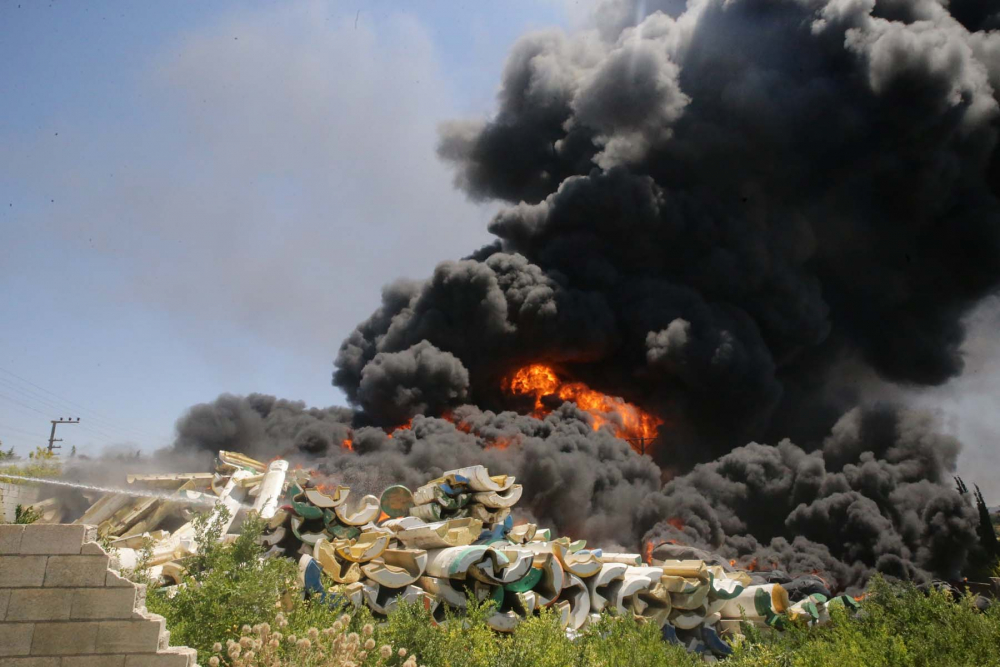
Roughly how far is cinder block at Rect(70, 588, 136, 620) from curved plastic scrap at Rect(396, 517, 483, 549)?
8.26m

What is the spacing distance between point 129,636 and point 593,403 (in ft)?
147

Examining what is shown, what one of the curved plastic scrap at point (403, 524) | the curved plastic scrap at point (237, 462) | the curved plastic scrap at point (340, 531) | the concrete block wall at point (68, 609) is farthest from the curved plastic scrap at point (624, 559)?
the concrete block wall at point (68, 609)

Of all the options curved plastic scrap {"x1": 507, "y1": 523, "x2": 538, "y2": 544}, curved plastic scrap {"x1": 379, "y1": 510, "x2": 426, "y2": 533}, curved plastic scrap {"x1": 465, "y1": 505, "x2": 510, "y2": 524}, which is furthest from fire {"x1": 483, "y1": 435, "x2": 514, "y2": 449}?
curved plastic scrap {"x1": 379, "y1": 510, "x2": 426, "y2": 533}

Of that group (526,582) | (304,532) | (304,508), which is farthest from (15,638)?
(304,532)

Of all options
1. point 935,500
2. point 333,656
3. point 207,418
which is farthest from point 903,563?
point 207,418

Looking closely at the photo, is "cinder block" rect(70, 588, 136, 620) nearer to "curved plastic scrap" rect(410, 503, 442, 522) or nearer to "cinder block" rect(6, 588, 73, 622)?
"cinder block" rect(6, 588, 73, 622)

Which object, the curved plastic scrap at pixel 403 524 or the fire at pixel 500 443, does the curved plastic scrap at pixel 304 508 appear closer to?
the curved plastic scrap at pixel 403 524

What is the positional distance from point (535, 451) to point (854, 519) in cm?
1626

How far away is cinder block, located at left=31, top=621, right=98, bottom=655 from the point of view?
775 cm

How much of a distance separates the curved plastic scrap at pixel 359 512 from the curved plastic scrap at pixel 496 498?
2.79m

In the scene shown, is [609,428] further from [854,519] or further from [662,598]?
[662,598]

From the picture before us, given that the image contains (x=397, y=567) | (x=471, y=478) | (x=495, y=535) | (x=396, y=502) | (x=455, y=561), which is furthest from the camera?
(x=396, y=502)

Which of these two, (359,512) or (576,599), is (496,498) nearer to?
(359,512)

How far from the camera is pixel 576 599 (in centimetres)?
1633
